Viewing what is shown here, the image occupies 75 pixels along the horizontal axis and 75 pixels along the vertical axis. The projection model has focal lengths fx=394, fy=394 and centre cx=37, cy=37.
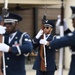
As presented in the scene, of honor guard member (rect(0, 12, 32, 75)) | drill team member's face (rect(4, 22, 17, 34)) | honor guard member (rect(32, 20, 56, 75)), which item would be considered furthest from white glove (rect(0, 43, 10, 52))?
honor guard member (rect(32, 20, 56, 75))

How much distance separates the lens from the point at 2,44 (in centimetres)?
492

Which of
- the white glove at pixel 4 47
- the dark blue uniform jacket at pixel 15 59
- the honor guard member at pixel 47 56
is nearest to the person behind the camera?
the white glove at pixel 4 47

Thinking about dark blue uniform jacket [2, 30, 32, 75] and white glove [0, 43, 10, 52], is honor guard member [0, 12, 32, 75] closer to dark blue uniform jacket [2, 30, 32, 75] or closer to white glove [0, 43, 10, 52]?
dark blue uniform jacket [2, 30, 32, 75]

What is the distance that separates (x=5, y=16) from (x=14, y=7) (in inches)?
444

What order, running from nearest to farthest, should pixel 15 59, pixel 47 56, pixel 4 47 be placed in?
pixel 4 47 → pixel 15 59 → pixel 47 56

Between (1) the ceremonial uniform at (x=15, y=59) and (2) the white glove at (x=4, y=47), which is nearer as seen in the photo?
(2) the white glove at (x=4, y=47)

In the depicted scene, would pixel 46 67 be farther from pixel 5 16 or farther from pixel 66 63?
pixel 66 63

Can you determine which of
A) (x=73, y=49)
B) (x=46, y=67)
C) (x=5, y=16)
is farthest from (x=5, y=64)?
(x=46, y=67)

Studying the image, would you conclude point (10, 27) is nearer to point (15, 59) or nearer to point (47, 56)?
point (15, 59)

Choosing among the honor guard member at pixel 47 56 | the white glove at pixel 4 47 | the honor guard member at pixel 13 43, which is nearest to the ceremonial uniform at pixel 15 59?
the honor guard member at pixel 13 43

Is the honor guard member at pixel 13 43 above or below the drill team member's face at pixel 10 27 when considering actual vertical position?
below

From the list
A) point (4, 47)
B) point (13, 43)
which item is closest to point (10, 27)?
point (13, 43)

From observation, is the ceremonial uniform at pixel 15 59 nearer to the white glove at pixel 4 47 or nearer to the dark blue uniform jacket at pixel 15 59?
the dark blue uniform jacket at pixel 15 59

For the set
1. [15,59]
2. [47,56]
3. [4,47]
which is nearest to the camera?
[4,47]
